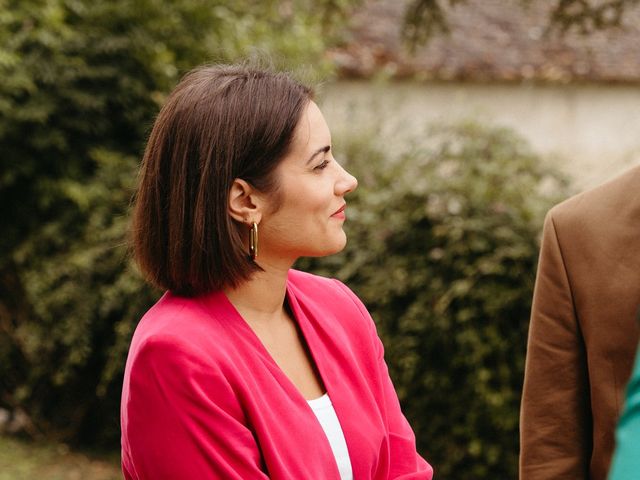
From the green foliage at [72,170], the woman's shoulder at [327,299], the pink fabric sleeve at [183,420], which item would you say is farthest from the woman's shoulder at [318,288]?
the green foliage at [72,170]

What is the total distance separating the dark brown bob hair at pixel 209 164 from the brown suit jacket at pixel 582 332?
783 mm

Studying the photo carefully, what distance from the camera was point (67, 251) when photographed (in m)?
7.59

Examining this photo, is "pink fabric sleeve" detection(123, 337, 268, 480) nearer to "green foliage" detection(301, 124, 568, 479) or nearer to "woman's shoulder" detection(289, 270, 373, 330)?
"woman's shoulder" detection(289, 270, 373, 330)

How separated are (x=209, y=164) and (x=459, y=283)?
3.28 m

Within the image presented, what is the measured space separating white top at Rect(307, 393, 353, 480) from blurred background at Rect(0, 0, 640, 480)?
961mm

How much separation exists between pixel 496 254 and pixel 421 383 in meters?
1.00

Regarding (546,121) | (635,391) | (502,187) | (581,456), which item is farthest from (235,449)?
(546,121)

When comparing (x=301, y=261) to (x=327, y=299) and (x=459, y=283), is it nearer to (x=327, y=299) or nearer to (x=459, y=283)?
(x=459, y=283)

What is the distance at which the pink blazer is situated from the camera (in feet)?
7.13

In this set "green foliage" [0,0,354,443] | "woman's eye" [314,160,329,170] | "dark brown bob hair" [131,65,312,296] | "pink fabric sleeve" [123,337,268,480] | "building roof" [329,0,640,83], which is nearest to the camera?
"pink fabric sleeve" [123,337,268,480]

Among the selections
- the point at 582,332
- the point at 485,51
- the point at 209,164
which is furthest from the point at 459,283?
the point at 485,51

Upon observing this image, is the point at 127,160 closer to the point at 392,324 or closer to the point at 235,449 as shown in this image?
the point at 392,324

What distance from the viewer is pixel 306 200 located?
2461 millimetres

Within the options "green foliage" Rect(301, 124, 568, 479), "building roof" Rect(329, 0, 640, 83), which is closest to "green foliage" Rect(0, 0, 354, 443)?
"green foliage" Rect(301, 124, 568, 479)
